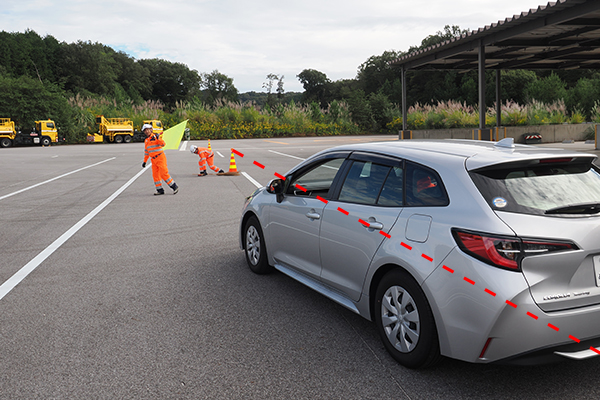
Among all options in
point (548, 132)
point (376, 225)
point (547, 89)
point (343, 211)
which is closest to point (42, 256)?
point (343, 211)

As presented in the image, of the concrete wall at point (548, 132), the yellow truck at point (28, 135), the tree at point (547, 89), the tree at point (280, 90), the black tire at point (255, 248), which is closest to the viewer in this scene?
the black tire at point (255, 248)

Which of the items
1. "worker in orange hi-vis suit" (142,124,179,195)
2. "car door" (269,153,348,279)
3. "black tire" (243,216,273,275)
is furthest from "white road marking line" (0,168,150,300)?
"car door" (269,153,348,279)

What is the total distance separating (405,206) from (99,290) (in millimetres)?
3310

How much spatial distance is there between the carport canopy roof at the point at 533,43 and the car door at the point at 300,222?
12555mm

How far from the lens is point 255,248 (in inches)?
230

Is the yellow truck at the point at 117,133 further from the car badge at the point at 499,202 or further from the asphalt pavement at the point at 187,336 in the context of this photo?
the car badge at the point at 499,202

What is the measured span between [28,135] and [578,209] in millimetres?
49667

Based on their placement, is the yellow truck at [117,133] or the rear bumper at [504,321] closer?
the rear bumper at [504,321]

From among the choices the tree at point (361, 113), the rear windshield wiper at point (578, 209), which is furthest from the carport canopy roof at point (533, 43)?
the tree at point (361, 113)

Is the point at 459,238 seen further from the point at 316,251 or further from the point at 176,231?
the point at 176,231

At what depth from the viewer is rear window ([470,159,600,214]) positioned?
3.13 metres

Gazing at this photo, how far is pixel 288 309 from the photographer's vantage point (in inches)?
186

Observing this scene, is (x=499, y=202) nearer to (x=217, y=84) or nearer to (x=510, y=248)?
(x=510, y=248)

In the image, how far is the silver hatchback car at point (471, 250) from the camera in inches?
116
